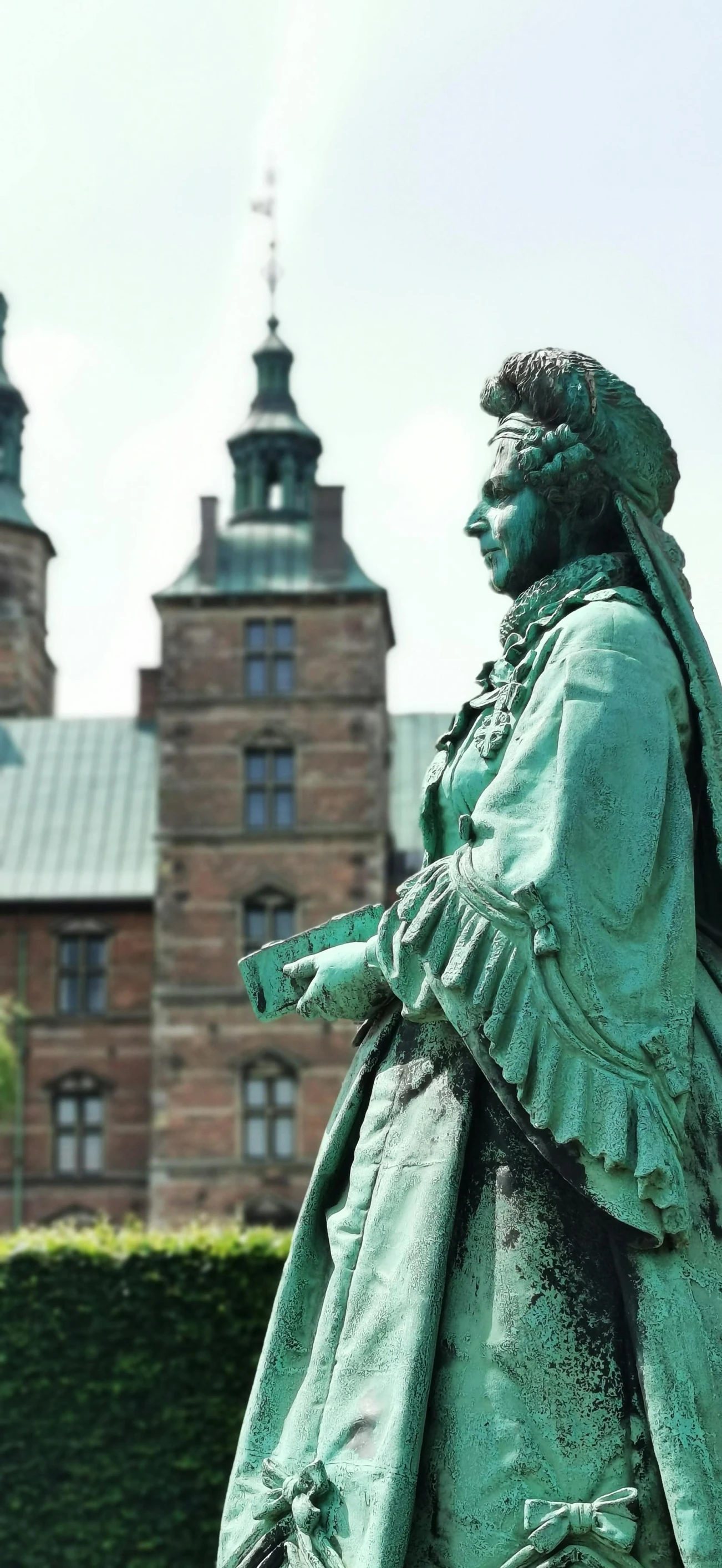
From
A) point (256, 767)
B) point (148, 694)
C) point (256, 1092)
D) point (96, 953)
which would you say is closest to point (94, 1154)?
point (96, 953)

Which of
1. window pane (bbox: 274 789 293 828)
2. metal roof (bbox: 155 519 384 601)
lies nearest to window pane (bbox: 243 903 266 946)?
window pane (bbox: 274 789 293 828)

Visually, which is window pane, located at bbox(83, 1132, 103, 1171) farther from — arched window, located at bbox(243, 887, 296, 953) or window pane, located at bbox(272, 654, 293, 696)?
window pane, located at bbox(272, 654, 293, 696)

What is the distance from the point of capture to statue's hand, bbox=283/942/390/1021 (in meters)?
3.20

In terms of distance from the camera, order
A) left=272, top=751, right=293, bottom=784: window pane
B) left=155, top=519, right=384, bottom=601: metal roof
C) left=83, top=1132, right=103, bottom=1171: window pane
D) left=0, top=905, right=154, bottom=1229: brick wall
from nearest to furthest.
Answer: left=272, top=751, right=293, bottom=784: window pane, left=155, top=519, right=384, bottom=601: metal roof, left=0, top=905, right=154, bottom=1229: brick wall, left=83, top=1132, right=103, bottom=1171: window pane

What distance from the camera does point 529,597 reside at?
3.32 metres

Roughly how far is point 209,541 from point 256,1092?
9.65 metres

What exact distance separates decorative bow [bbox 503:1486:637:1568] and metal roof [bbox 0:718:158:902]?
119 feet

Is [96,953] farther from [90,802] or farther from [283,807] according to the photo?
[283,807]

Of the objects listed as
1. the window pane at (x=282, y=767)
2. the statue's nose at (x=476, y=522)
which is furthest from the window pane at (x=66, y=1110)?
the statue's nose at (x=476, y=522)

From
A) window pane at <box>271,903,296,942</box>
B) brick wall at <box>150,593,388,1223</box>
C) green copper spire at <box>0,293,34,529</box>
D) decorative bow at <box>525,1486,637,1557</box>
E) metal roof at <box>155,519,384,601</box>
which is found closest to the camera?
decorative bow at <box>525,1486,637,1557</box>

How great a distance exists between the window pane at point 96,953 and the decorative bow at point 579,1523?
3706 cm

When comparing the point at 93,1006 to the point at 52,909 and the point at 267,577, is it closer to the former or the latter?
the point at 52,909

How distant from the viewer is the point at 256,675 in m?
38.0

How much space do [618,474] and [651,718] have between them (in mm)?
466
